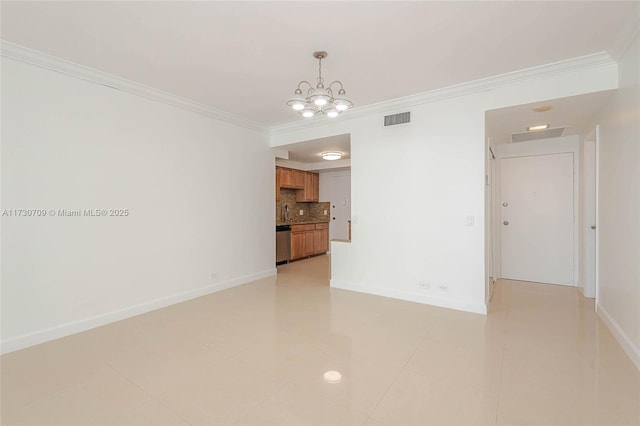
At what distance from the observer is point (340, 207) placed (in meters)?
8.49

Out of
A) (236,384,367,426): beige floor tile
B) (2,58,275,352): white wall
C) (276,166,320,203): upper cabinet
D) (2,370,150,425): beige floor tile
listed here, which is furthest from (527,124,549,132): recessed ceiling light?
(2,370,150,425): beige floor tile

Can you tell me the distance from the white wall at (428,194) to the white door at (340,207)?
3.78 m

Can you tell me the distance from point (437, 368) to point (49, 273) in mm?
3725

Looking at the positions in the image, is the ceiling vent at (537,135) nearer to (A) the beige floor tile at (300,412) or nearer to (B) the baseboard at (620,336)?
(B) the baseboard at (620,336)

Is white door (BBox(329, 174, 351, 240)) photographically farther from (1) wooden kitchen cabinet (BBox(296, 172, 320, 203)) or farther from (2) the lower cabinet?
(1) wooden kitchen cabinet (BBox(296, 172, 320, 203))

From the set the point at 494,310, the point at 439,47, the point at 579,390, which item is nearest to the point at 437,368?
the point at 579,390

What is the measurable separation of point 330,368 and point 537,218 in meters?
4.58

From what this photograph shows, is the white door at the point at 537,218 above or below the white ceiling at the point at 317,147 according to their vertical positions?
below

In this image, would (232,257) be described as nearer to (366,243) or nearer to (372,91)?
(366,243)

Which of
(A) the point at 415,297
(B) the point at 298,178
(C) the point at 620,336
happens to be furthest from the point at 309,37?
(B) the point at 298,178

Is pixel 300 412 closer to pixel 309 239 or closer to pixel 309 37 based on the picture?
pixel 309 37

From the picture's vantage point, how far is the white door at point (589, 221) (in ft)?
13.3

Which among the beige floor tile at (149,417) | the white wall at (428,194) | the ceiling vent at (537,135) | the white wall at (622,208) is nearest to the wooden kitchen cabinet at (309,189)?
the white wall at (428,194)

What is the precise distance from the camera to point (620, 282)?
109 inches
